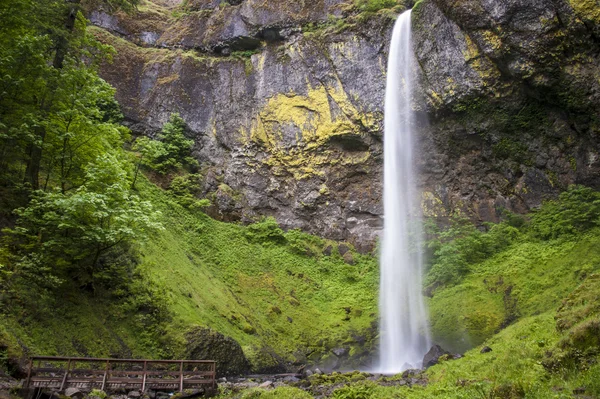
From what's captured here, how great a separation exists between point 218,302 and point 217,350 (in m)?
4.10

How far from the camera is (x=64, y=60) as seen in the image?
1248cm

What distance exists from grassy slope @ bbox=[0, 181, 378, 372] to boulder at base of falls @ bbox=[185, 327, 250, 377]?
1.10 feet

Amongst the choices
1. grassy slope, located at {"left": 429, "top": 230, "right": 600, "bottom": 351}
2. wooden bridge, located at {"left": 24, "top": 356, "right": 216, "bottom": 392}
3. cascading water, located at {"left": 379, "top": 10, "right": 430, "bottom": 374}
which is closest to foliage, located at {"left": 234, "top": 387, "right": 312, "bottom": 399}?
wooden bridge, located at {"left": 24, "top": 356, "right": 216, "bottom": 392}

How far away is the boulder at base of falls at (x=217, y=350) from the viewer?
12.4 m

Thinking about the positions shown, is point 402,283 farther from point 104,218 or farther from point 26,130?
point 26,130

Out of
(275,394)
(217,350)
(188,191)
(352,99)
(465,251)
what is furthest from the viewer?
(352,99)

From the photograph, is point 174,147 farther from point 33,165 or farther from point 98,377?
point 98,377

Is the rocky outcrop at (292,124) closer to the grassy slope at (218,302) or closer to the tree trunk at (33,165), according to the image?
the grassy slope at (218,302)

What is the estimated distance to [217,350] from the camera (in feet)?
42.3

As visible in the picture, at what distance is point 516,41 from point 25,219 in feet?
72.7

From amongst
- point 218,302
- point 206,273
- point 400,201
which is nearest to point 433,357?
point 218,302

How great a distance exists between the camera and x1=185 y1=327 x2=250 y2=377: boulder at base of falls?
1239 cm

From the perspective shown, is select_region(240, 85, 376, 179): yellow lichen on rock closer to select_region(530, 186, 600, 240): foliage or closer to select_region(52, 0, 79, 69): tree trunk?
select_region(530, 186, 600, 240): foliage

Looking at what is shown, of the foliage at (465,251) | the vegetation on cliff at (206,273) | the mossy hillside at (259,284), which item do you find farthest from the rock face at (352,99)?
the mossy hillside at (259,284)
